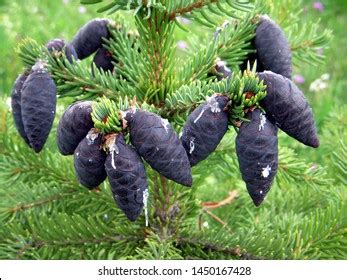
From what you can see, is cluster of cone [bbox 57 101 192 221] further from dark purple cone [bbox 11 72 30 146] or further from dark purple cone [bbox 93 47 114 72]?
dark purple cone [bbox 93 47 114 72]

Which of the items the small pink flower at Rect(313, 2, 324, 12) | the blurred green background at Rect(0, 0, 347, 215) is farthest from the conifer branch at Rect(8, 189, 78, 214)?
the small pink flower at Rect(313, 2, 324, 12)

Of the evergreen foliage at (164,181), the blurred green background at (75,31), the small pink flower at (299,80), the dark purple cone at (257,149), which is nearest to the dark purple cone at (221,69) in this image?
the evergreen foliage at (164,181)

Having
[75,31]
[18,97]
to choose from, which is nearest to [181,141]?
[18,97]

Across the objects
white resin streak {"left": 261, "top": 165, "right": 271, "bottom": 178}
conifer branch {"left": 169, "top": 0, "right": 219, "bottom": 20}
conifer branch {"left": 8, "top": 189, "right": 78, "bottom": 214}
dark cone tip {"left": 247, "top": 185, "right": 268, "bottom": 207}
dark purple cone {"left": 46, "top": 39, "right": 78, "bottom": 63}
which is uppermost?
conifer branch {"left": 169, "top": 0, "right": 219, "bottom": 20}
